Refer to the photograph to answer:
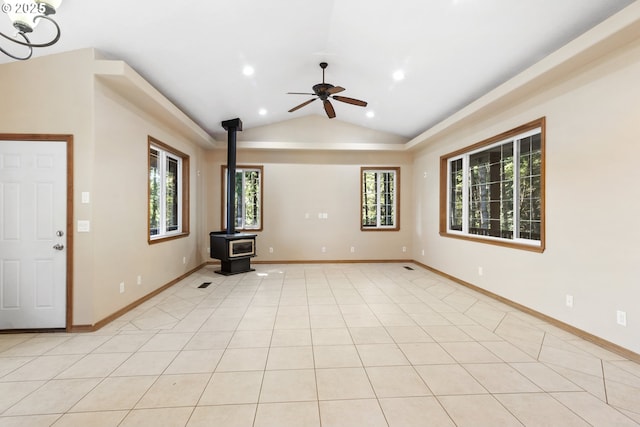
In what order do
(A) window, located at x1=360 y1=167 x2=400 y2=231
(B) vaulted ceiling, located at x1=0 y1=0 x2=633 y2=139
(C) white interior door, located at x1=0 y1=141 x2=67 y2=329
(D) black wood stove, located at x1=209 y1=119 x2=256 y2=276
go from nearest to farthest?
1. (B) vaulted ceiling, located at x1=0 y1=0 x2=633 y2=139
2. (C) white interior door, located at x1=0 y1=141 x2=67 y2=329
3. (D) black wood stove, located at x1=209 y1=119 x2=256 y2=276
4. (A) window, located at x1=360 y1=167 x2=400 y2=231

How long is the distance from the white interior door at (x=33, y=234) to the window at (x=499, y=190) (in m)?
5.31

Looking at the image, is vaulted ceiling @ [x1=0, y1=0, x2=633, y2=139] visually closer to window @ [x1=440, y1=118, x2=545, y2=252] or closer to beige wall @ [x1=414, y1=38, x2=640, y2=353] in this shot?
beige wall @ [x1=414, y1=38, x2=640, y2=353]

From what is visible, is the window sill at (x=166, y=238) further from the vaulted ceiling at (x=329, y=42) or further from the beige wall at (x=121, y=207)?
the vaulted ceiling at (x=329, y=42)

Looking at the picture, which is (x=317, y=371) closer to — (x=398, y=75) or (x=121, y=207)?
(x=121, y=207)

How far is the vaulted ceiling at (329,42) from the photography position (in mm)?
2750

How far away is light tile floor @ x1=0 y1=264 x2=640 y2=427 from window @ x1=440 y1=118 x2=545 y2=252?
1.12 m

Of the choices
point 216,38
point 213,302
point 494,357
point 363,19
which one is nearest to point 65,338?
point 213,302

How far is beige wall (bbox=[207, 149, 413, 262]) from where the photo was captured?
692 cm

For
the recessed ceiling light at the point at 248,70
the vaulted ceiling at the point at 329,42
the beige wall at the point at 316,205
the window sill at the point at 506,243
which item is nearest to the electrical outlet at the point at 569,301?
the window sill at the point at 506,243

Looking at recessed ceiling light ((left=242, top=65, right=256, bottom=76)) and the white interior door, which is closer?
the white interior door

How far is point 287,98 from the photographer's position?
5.52 meters

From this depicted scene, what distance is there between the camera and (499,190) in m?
4.42

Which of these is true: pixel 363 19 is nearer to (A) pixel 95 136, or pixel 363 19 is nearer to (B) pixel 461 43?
(B) pixel 461 43

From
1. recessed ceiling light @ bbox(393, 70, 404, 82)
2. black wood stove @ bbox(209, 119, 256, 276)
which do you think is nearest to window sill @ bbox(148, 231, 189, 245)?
black wood stove @ bbox(209, 119, 256, 276)
